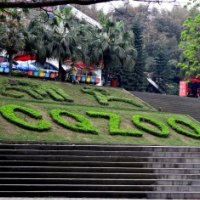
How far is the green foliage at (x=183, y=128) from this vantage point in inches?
741

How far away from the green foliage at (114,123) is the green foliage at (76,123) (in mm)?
835

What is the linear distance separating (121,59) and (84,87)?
6834 millimetres

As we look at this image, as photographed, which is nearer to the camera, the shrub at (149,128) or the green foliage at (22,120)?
the green foliage at (22,120)

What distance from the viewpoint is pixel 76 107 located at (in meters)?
20.4

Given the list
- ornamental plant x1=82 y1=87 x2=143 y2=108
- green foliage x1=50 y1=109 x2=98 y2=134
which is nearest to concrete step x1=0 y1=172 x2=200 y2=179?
green foliage x1=50 y1=109 x2=98 y2=134

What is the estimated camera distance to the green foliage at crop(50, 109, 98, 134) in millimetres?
16750

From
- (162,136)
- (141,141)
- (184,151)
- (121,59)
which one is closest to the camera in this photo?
(184,151)

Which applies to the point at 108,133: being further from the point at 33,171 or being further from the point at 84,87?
the point at 84,87

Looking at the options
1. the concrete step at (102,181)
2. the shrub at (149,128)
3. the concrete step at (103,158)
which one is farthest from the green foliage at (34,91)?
the concrete step at (102,181)

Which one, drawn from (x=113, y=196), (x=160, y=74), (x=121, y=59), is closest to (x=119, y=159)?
(x=113, y=196)

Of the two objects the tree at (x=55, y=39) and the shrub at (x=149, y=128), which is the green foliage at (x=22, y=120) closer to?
the shrub at (x=149, y=128)

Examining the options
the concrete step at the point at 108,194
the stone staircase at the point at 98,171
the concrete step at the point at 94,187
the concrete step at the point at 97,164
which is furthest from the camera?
the concrete step at the point at 97,164

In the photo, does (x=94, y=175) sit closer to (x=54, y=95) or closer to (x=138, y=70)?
(x=54, y=95)

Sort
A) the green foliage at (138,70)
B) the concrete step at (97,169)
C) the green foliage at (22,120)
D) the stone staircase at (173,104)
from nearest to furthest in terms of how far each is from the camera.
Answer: the concrete step at (97,169), the green foliage at (22,120), the stone staircase at (173,104), the green foliage at (138,70)
